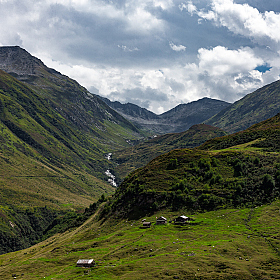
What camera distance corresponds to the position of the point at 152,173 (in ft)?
467

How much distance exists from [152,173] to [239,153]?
2021 inches

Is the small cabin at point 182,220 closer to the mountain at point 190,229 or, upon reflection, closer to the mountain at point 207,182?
the mountain at point 190,229

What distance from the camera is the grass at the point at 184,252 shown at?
5588 centimetres

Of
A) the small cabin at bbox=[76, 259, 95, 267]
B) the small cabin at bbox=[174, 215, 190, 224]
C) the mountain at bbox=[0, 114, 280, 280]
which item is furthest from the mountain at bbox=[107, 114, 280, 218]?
the small cabin at bbox=[76, 259, 95, 267]

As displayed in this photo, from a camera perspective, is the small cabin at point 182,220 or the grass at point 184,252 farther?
the small cabin at point 182,220

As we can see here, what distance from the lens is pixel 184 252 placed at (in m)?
66.6

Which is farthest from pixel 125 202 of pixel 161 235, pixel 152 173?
pixel 161 235

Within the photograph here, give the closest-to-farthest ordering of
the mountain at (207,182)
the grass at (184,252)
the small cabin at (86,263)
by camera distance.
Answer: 1. the grass at (184,252)
2. the small cabin at (86,263)
3. the mountain at (207,182)

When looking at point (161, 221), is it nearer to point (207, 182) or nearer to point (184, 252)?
point (184, 252)

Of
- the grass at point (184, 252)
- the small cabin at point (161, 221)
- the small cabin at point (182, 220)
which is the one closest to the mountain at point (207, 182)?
the grass at point (184, 252)

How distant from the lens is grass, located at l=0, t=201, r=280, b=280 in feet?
183

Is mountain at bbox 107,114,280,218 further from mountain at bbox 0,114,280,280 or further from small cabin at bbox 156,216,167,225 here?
small cabin at bbox 156,216,167,225

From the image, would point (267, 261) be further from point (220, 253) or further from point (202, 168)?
point (202, 168)

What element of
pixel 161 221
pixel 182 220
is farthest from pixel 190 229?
pixel 161 221
